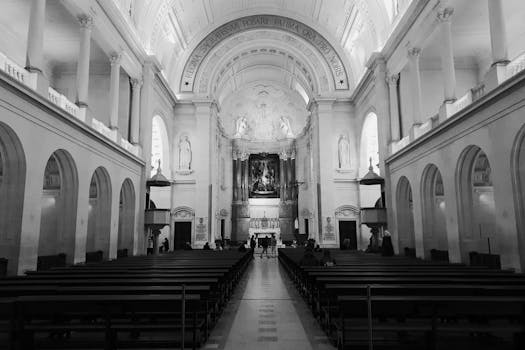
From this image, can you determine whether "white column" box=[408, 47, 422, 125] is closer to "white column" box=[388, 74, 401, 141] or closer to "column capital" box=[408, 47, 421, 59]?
"column capital" box=[408, 47, 421, 59]

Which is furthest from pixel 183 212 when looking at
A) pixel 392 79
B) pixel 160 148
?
pixel 392 79

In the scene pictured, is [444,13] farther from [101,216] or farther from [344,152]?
[101,216]

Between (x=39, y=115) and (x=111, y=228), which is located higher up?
(x=39, y=115)

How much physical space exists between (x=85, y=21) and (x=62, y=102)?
3486mm

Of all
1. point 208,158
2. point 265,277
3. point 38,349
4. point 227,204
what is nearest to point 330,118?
point 208,158

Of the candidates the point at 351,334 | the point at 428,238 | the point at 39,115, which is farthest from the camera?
the point at 428,238

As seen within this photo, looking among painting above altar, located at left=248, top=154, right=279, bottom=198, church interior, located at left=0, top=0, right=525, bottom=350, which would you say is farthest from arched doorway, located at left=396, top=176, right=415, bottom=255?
painting above altar, located at left=248, top=154, right=279, bottom=198

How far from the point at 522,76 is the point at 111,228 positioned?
47.0ft

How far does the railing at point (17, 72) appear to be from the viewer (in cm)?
945

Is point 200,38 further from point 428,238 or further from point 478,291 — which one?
point 478,291

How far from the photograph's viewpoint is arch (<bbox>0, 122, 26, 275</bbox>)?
9641 mm

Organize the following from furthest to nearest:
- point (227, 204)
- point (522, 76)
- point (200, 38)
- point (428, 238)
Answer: point (227, 204)
point (200, 38)
point (428, 238)
point (522, 76)

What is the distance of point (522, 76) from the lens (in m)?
8.80

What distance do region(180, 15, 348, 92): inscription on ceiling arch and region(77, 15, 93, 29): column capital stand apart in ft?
41.3
